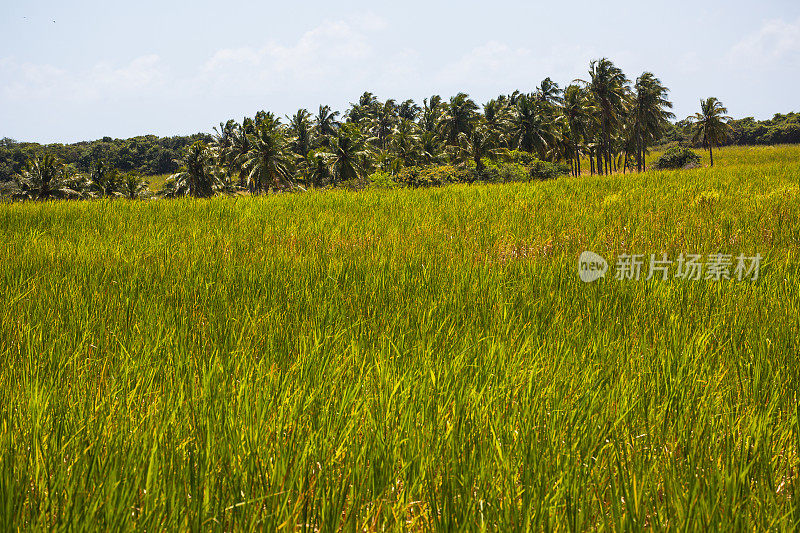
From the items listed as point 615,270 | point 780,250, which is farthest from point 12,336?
point 780,250

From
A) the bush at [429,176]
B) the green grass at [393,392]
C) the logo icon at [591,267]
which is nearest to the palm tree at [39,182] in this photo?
the bush at [429,176]

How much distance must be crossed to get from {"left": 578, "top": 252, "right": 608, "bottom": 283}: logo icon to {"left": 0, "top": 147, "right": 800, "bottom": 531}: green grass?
154 mm

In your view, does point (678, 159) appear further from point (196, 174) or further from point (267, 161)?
point (196, 174)

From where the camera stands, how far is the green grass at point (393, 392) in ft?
3.89

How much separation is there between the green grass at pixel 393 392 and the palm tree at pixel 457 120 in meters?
48.1

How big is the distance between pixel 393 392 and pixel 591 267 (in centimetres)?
306

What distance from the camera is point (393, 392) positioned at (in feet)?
5.36

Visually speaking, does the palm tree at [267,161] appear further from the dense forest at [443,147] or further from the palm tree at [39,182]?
the palm tree at [39,182]

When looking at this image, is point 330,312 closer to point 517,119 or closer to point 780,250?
point 780,250

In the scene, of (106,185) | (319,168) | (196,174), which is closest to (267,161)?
(319,168)

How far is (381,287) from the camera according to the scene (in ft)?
11.3

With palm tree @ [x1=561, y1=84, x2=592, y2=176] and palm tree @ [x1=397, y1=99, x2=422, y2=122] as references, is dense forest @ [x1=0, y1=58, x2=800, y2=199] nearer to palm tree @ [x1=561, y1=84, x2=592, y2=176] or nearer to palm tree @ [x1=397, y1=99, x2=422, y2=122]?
palm tree @ [x1=561, y1=84, x2=592, y2=176]

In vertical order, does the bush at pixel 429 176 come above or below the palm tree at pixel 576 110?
below

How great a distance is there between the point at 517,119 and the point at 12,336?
51.3 meters
